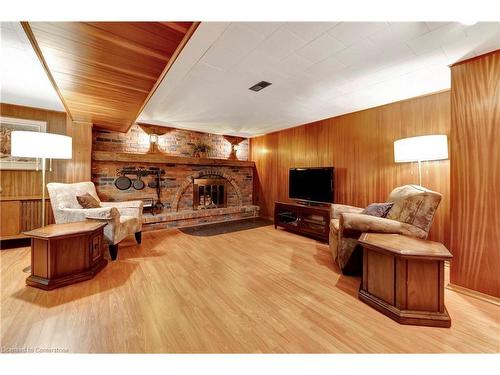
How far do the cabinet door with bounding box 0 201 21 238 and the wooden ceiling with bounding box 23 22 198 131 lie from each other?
Result: 176cm

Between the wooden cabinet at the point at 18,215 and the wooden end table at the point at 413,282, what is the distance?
13.7ft

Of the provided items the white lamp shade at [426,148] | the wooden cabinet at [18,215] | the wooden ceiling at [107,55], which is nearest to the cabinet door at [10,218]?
the wooden cabinet at [18,215]

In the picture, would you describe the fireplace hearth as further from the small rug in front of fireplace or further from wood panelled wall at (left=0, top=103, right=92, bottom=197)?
wood panelled wall at (left=0, top=103, right=92, bottom=197)

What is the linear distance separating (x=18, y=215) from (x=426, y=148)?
5259 millimetres

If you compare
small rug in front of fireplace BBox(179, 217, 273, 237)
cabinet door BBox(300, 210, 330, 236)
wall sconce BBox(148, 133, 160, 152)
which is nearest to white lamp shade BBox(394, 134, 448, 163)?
cabinet door BBox(300, 210, 330, 236)

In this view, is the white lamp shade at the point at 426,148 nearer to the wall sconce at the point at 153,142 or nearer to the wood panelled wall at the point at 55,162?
the wall sconce at the point at 153,142

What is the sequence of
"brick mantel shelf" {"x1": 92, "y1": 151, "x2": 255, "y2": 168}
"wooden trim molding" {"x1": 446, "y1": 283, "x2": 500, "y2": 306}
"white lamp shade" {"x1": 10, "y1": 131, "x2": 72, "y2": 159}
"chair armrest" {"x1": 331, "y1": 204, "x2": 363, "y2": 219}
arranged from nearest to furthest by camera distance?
"wooden trim molding" {"x1": 446, "y1": 283, "x2": 500, "y2": 306}, "white lamp shade" {"x1": 10, "y1": 131, "x2": 72, "y2": 159}, "chair armrest" {"x1": 331, "y1": 204, "x2": 363, "y2": 219}, "brick mantel shelf" {"x1": 92, "y1": 151, "x2": 255, "y2": 168}

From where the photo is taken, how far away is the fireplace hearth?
15.1 feet

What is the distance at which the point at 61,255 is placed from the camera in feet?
5.98

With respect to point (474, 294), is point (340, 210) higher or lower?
higher

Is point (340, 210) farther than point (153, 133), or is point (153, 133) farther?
point (153, 133)

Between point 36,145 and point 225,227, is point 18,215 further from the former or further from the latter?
point 225,227

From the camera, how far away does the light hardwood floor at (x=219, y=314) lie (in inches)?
47.0

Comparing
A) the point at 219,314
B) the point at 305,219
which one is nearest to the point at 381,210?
the point at 305,219
